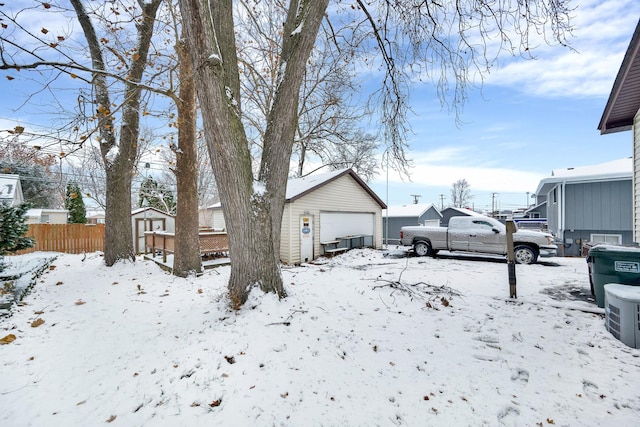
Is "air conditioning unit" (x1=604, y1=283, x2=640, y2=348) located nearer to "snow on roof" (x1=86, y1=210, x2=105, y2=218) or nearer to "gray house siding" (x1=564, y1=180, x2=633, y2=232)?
"gray house siding" (x1=564, y1=180, x2=633, y2=232)

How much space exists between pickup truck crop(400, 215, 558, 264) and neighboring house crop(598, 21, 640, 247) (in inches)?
160

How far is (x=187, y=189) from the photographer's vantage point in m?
7.00

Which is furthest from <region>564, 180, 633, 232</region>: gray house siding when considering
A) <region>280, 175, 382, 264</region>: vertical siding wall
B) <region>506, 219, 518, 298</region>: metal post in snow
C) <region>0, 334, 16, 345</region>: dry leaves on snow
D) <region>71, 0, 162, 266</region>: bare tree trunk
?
<region>0, 334, 16, 345</region>: dry leaves on snow

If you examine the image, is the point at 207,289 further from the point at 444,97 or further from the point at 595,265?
the point at 595,265

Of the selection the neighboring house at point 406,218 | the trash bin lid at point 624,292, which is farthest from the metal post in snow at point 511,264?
the neighboring house at point 406,218

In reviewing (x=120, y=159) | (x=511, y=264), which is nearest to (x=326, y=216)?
(x=120, y=159)

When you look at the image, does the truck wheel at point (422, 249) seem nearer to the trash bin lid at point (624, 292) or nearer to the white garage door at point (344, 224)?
the white garage door at point (344, 224)

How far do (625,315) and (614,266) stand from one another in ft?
4.78

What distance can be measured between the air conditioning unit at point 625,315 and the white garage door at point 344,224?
31.8 feet

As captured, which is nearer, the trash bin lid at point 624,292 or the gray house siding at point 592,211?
the trash bin lid at point 624,292

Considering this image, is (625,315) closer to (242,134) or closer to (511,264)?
(511,264)

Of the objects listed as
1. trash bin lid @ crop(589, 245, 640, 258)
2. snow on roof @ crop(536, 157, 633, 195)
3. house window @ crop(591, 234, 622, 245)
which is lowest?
house window @ crop(591, 234, 622, 245)

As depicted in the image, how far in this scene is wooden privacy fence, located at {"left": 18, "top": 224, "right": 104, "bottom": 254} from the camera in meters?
13.4

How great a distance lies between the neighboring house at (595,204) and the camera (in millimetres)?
10578
